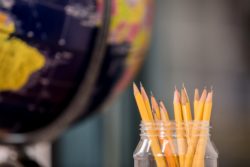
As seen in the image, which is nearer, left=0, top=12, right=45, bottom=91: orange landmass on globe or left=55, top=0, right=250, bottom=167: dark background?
left=0, top=12, right=45, bottom=91: orange landmass on globe

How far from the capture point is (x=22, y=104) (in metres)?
0.81

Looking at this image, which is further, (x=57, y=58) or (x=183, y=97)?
(x=57, y=58)

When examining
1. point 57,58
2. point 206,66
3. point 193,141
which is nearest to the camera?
point 193,141

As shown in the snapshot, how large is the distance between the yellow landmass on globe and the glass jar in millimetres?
180

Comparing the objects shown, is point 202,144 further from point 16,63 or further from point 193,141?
point 16,63

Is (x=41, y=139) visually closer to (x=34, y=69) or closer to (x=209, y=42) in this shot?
(x=34, y=69)

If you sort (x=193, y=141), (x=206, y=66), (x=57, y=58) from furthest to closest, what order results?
(x=206, y=66)
(x=57, y=58)
(x=193, y=141)

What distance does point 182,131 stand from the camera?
0.69 m

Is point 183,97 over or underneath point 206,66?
underneath

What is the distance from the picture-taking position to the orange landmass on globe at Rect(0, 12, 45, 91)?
2.48 ft

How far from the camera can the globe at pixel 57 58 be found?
2.52ft

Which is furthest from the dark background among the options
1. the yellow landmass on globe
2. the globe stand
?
the yellow landmass on globe

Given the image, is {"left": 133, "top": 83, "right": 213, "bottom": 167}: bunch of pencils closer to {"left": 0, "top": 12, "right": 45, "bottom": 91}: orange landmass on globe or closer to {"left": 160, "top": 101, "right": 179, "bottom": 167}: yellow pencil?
{"left": 160, "top": 101, "right": 179, "bottom": 167}: yellow pencil

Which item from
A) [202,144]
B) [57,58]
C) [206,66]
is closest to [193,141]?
[202,144]
